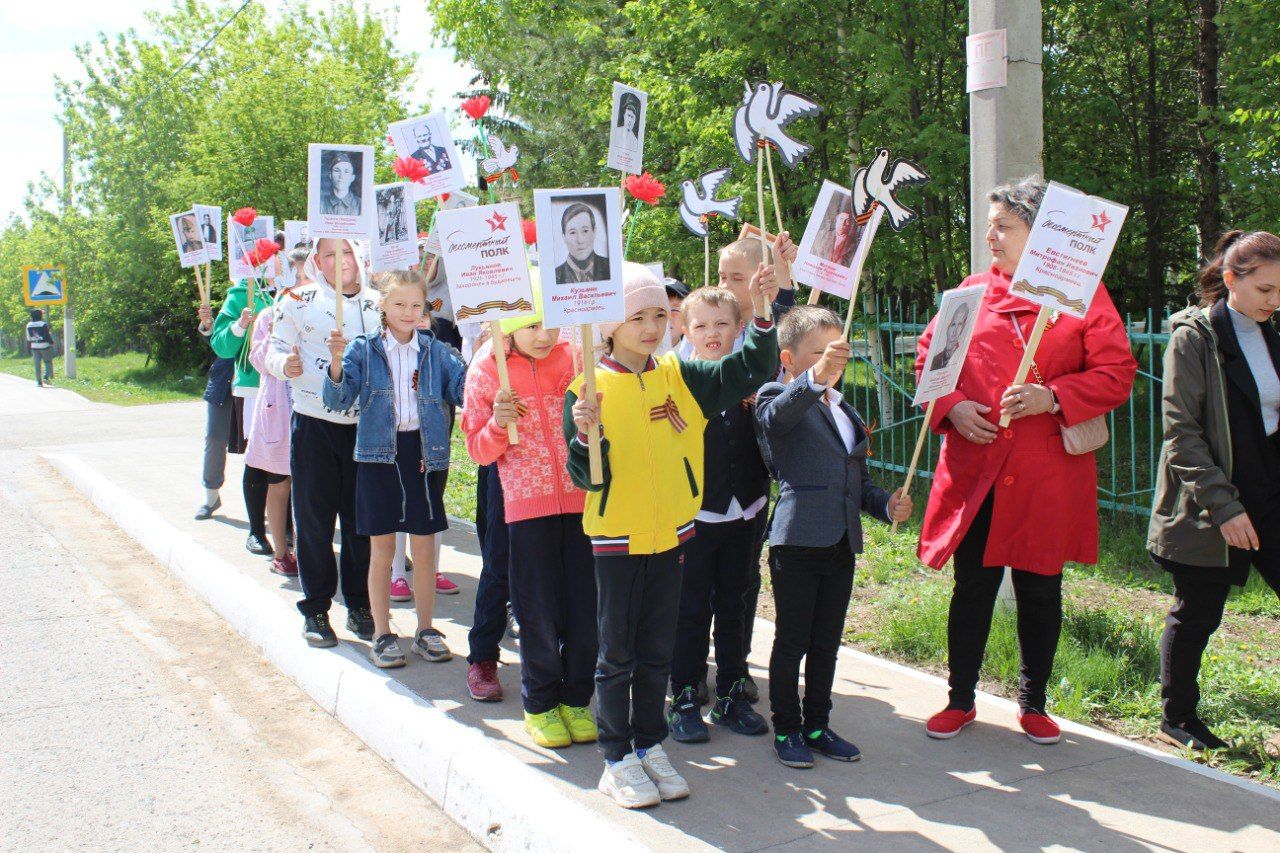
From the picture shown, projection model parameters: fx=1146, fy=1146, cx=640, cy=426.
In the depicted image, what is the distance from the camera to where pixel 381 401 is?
514cm

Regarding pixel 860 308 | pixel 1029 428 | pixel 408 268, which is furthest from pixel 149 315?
pixel 1029 428

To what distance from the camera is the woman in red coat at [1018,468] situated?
412 cm

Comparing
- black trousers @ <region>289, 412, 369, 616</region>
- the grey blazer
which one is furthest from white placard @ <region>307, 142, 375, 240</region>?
the grey blazer

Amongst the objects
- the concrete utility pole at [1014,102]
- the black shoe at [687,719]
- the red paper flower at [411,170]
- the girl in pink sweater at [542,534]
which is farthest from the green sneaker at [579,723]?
the concrete utility pole at [1014,102]

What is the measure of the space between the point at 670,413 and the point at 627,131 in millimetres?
1762

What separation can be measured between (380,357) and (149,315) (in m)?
30.0

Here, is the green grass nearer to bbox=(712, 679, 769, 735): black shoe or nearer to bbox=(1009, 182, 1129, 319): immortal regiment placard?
bbox=(712, 679, 769, 735): black shoe

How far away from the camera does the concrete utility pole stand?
18.1ft

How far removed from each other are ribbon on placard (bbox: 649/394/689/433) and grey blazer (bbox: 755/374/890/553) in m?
0.34

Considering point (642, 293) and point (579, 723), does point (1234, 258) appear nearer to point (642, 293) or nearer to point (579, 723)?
point (642, 293)

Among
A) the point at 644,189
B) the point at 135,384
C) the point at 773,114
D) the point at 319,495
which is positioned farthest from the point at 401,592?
the point at 135,384

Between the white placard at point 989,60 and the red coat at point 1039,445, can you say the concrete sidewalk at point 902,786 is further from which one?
the white placard at point 989,60

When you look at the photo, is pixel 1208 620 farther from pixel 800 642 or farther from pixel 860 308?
pixel 860 308

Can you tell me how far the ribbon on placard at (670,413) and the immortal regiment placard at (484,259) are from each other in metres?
0.70
